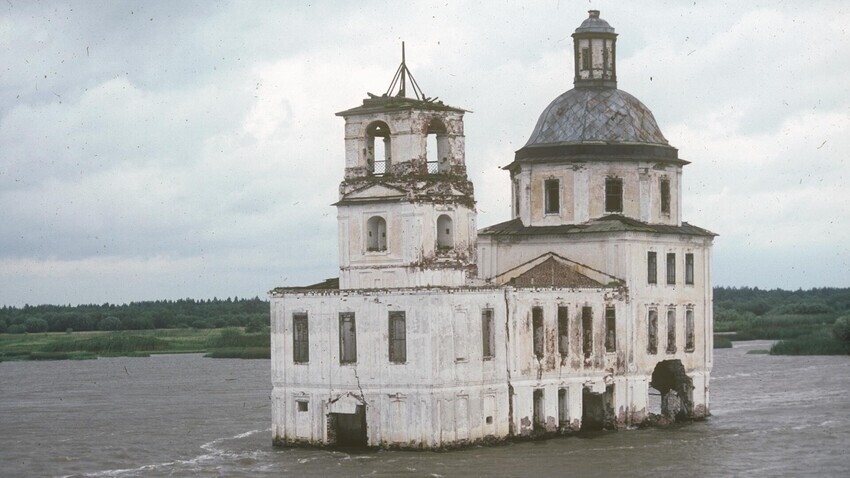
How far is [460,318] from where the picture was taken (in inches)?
1692

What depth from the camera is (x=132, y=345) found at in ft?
370

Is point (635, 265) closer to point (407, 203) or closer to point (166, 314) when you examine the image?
point (407, 203)

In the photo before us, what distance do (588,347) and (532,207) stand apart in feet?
22.4

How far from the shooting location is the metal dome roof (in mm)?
53156

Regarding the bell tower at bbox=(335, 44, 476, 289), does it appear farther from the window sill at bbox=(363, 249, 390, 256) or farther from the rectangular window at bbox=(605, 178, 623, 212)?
the rectangular window at bbox=(605, 178, 623, 212)

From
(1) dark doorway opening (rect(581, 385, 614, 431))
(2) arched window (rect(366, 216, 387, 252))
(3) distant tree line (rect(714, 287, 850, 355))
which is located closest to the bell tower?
(2) arched window (rect(366, 216, 387, 252))

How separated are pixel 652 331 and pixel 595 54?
10365 millimetres

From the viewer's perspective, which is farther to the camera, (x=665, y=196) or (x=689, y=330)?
(x=665, y=196)

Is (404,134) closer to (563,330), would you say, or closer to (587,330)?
(563,330)

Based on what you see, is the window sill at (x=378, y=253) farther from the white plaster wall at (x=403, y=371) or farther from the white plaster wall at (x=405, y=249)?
the white plaster wall at (x=403, y=371)

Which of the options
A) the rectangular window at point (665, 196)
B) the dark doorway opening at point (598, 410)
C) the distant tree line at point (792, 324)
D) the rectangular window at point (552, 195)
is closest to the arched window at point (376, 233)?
the dark doorway opening at point (598, 410)

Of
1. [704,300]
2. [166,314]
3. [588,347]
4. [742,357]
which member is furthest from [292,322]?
[166,314]

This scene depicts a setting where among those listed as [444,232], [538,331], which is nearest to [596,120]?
[538,331]

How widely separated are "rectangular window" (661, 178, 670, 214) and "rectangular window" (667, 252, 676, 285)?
173 cm
